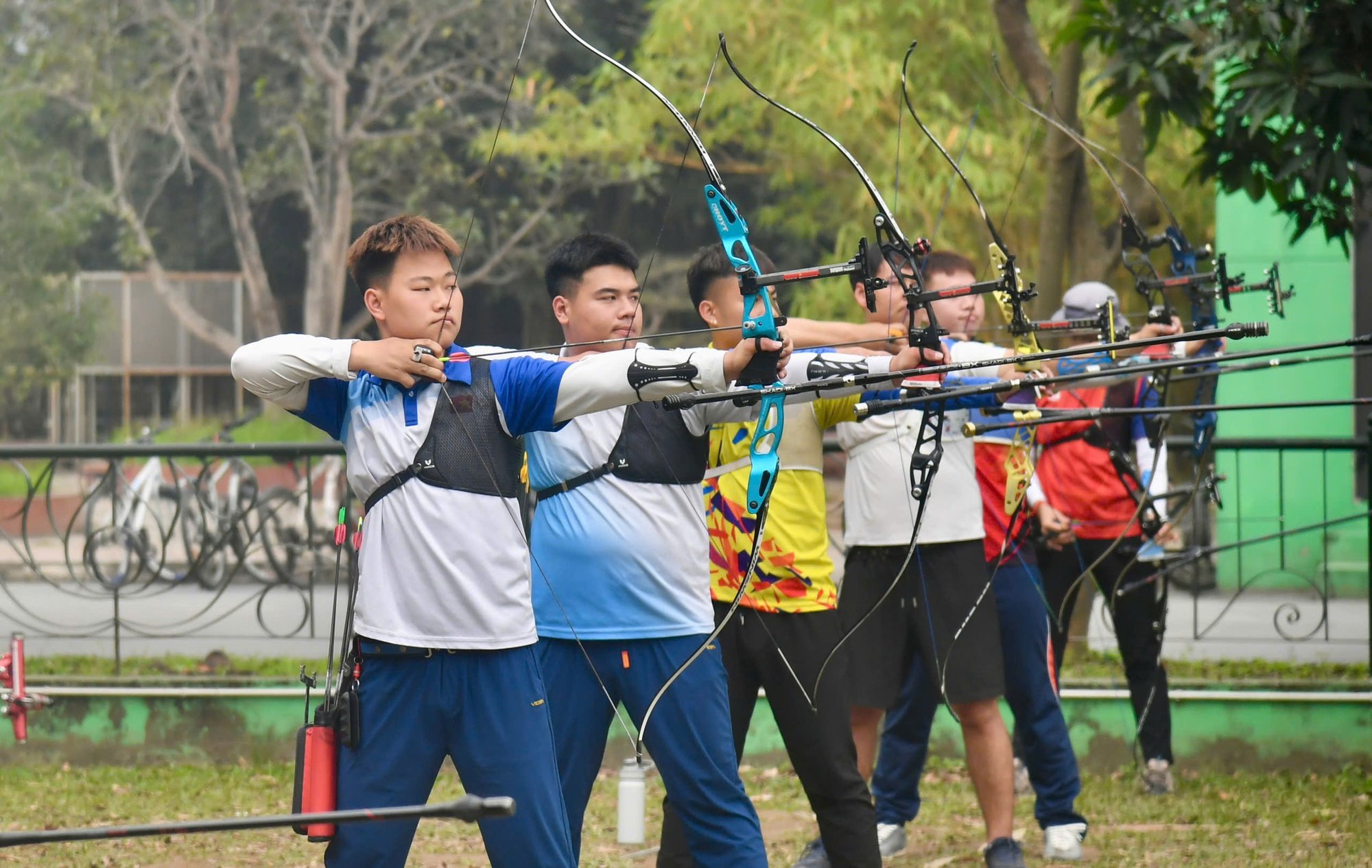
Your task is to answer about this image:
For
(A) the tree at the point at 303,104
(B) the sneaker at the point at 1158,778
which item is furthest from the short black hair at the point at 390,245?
(A) the tree at the point at 303,104

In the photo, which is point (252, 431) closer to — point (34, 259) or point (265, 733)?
point (34, 259)

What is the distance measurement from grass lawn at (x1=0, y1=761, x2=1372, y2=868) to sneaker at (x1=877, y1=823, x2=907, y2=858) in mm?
40

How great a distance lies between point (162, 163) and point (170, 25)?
1.17 meters

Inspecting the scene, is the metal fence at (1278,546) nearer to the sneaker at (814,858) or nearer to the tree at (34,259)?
the sneaker at (814,858)

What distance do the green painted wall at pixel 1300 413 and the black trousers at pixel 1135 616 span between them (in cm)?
404

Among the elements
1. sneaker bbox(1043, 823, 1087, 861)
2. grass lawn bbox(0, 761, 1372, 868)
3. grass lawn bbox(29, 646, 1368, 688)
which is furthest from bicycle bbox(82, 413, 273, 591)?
sneaker bbox(1043, 823, 1087, 861)

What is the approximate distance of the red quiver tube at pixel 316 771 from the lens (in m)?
2.83

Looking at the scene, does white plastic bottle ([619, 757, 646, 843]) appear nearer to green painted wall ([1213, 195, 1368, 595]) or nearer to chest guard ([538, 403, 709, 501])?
chest guard ([538, 403, 709, 501])

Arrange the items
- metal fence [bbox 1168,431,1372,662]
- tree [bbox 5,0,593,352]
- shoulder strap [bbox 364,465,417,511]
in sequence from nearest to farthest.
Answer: shoulder strap [bbox 364,465,417,511], metal fence [bbox 1168,431,1372,662], tree [bbox 5,0,593,352]

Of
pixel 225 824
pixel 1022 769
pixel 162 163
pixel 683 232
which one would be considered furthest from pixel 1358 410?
pixel 162 163

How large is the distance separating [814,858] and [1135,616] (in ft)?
5.13

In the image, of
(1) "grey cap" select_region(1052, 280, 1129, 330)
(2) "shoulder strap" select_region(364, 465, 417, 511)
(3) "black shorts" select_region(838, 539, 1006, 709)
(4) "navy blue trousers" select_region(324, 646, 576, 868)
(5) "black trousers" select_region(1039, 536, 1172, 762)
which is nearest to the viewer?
(4) "navy blue trousers" select_region(324, 646, 576, 868)

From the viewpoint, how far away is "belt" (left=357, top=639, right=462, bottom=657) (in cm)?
286

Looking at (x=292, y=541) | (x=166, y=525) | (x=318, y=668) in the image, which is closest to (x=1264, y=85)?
(x=318, y=668)
